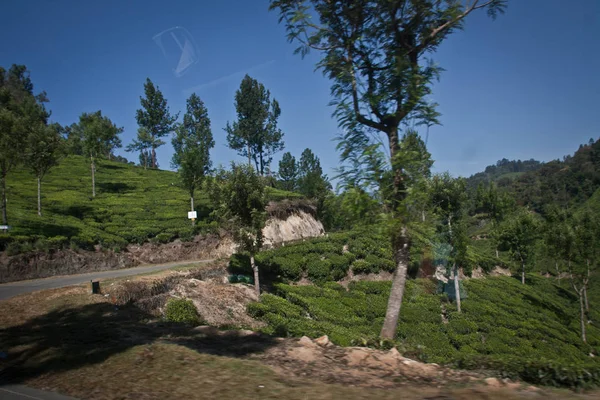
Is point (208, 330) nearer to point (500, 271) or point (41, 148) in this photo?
point (41, 148)

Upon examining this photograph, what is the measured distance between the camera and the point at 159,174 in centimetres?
6141

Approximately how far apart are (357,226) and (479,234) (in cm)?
8287

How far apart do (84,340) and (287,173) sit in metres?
57.7

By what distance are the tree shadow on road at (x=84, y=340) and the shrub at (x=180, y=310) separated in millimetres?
1479

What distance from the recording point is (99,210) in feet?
117

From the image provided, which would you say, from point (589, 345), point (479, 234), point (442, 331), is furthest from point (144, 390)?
point (479, 234)

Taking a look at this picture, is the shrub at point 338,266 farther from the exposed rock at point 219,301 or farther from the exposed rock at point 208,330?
the exposed rock at point 208,330

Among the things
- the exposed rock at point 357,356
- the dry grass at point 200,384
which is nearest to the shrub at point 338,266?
the exposed rock at point 357,356

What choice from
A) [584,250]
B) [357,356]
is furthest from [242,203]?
[584,250]

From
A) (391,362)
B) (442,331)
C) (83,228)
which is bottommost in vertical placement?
(442,331)

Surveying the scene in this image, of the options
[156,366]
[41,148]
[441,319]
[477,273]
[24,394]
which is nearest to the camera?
[24,394]

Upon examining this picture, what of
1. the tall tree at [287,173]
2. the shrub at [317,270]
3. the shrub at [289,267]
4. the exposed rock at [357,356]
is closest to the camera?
the exposed rock at [357,356]

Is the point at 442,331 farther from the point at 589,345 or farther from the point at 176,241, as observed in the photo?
the point at 176,241

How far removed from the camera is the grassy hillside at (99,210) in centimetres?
2603
